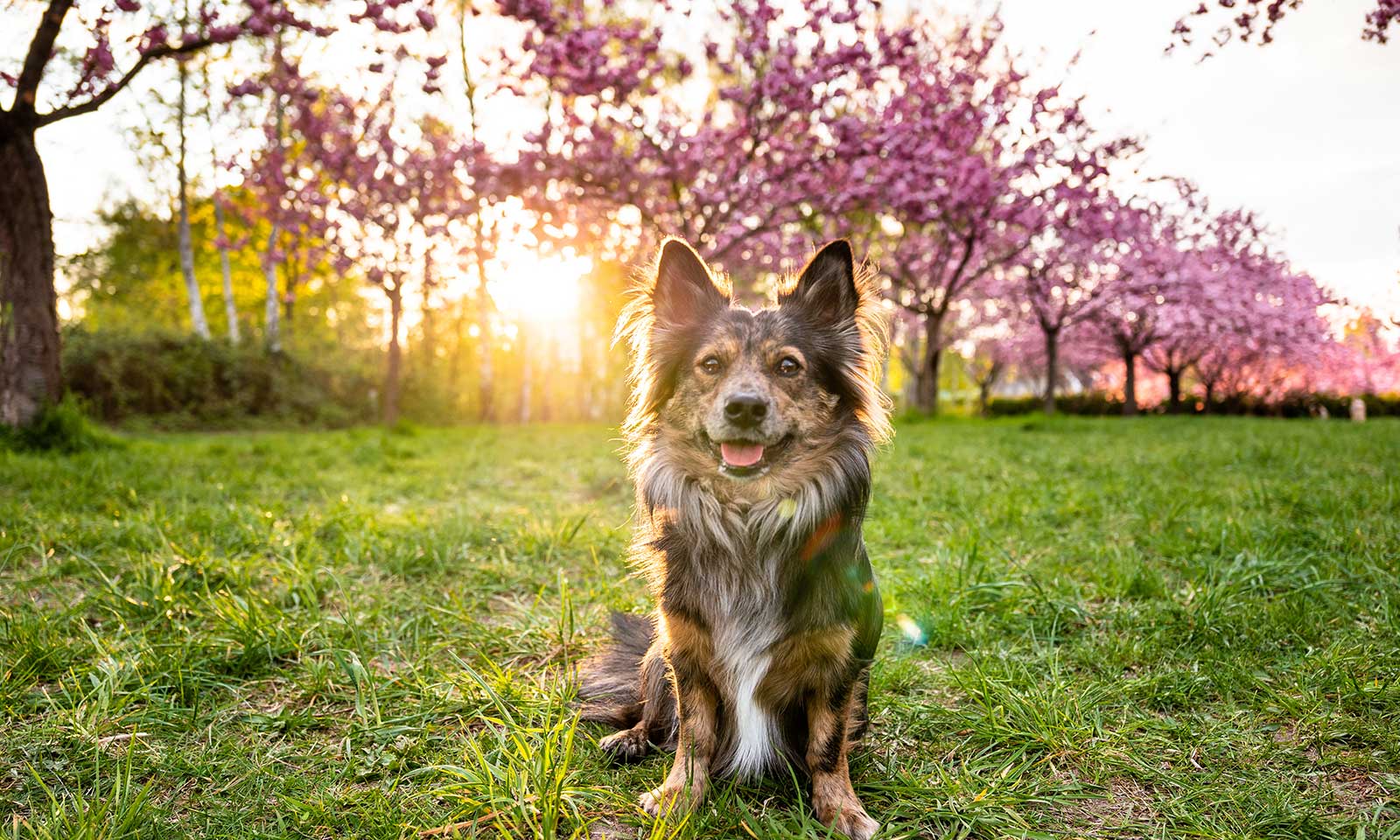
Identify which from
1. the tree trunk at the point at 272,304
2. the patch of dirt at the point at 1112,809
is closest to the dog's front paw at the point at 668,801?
the patch of dirt at the point at 1112,809

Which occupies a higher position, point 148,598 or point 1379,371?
point 1379,371

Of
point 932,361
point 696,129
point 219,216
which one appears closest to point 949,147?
point 696,129

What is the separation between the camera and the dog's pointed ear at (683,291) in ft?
9.15

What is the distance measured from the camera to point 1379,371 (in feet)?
126

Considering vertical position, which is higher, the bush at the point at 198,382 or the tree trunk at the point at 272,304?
the tree trunk at the point at 272,304

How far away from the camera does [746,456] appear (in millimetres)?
2502

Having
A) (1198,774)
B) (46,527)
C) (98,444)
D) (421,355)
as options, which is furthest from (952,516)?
(421,355)

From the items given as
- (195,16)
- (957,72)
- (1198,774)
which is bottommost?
(1198,774)

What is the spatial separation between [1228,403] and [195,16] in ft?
131

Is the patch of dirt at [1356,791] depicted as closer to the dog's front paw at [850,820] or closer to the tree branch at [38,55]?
the dog's front paw at [850,820]

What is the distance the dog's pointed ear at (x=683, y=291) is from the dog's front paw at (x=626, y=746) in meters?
1.50

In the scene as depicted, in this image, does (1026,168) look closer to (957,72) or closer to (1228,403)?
(957,72)

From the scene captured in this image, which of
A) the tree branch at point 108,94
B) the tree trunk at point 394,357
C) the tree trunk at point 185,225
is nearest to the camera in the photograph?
the tree branch at point 108,94

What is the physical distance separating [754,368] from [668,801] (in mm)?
1398
